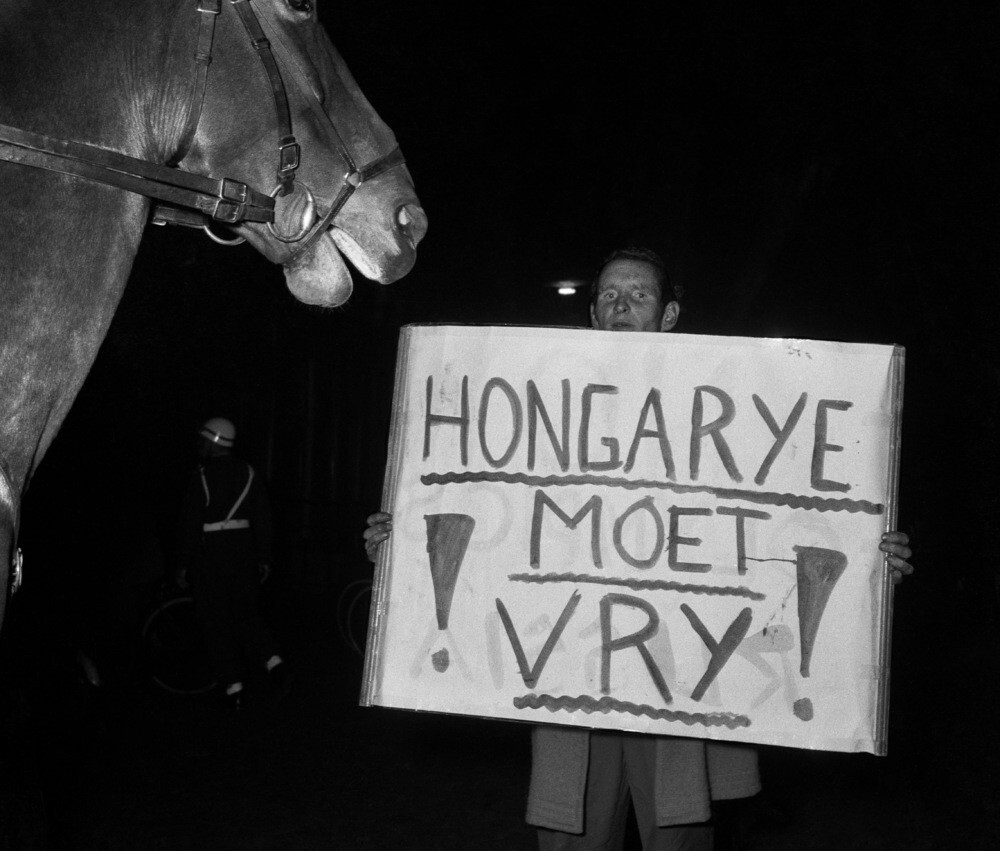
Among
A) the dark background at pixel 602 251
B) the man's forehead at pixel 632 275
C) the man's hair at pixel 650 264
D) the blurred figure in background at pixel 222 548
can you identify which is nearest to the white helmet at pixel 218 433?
the blurred figure in background at pixel 222 548

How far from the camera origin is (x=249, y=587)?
7.05m

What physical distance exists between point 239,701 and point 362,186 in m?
5.82

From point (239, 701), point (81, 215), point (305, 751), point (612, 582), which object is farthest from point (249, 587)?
point (81, 215)

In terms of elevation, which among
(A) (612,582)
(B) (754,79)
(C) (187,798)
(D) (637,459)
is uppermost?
(B) (754,79)

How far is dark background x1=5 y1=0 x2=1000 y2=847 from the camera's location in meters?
5.91

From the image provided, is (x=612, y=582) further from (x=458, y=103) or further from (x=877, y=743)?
(x=458, y=103)

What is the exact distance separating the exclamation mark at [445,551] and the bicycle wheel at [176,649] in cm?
553

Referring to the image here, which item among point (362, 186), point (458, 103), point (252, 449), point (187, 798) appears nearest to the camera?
point (362, 186)

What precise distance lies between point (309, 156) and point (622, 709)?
1299 mm

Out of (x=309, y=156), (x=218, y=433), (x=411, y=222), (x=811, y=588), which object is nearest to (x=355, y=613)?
(x=218, y=433)

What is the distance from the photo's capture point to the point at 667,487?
88.0 inches

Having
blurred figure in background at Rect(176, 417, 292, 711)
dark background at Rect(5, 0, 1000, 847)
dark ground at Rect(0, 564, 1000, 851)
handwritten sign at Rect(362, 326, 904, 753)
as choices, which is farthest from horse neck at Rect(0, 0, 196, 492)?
blurred figure in background at Rect(176, 417, 292, 711)

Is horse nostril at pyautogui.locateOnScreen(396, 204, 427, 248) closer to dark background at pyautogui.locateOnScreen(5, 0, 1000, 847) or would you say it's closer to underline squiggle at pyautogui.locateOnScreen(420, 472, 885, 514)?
underline squiggle at pyautogui.locateOnScreen(420, 472, 885, 514)

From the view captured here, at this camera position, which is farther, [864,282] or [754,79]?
[754,79]
